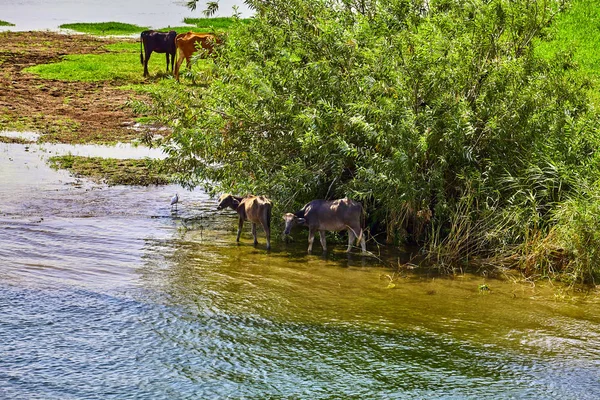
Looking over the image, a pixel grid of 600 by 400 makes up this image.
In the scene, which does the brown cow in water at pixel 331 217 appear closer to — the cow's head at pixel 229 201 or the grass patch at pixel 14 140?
the cow's head at pixel 229 201

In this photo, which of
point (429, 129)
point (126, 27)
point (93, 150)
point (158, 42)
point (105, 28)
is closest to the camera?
point (429, 129)

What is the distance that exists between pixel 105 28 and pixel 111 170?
26.8 metres

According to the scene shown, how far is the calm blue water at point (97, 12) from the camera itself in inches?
1827

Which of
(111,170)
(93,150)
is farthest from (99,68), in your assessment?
(111,170)

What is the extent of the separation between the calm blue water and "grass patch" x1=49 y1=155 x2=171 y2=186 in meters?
24.5

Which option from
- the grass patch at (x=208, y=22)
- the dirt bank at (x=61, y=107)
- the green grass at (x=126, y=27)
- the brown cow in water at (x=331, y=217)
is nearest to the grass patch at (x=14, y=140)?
the dirt bank at (x=61, y=107)

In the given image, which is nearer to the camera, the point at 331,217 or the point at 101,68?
the point at 331,217

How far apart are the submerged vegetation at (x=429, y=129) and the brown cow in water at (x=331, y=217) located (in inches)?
12.5

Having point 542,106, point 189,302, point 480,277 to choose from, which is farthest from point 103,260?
point 542,106

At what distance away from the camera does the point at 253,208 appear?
12117mm

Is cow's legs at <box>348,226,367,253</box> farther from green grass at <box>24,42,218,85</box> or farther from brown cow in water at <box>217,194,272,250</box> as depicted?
green grass at <box>24,42,218,85</box>

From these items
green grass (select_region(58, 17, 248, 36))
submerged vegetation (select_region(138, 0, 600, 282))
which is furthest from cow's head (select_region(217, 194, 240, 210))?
green grass (select_region(58, 17, 248, 36))

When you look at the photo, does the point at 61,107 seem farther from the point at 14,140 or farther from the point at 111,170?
the point at 111,170

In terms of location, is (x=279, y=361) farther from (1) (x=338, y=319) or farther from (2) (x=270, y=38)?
(2) (x=270, y=38)
